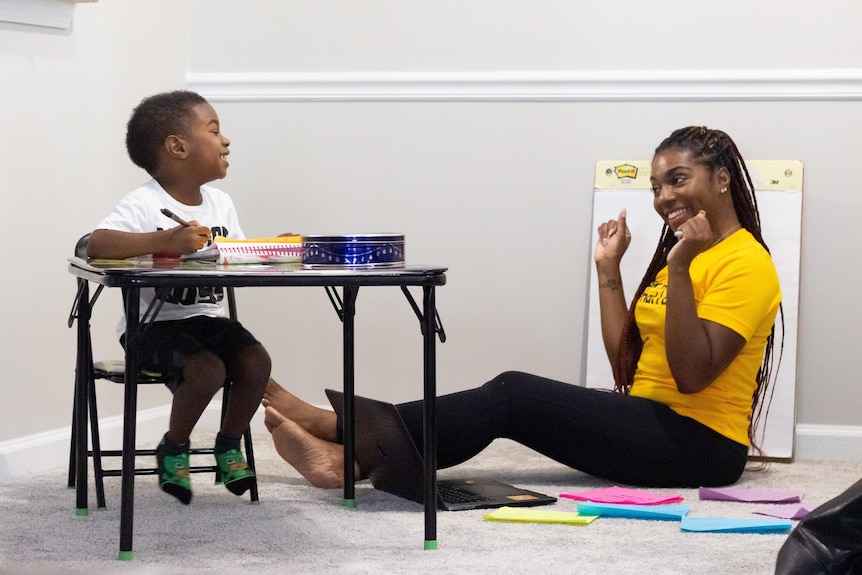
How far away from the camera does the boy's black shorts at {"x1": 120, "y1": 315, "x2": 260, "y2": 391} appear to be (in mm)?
2205

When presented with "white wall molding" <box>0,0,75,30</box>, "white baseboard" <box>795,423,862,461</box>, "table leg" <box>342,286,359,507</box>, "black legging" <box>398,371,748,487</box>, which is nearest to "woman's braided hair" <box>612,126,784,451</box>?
"black legging" <box>398,371,748,487</box>

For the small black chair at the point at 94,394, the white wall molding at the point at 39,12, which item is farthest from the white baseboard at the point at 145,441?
the white wall molding at the point at 39,12

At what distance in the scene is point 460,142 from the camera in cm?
322

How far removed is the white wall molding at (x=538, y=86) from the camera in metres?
3.05

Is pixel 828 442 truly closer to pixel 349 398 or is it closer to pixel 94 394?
pixel 349 398

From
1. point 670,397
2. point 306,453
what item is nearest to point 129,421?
point 306,453

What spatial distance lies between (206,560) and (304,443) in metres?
0.64

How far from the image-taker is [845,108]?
304cm

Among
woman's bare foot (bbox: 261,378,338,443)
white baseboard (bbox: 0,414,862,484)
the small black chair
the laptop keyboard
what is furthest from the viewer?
white baseboard (bbox: 0,414,862,484)

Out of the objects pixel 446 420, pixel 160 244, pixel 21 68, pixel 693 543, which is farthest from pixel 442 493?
pixel 21 68

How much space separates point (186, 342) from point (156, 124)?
1.76 feet

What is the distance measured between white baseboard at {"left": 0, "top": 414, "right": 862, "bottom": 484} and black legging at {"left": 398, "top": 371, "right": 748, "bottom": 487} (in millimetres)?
670

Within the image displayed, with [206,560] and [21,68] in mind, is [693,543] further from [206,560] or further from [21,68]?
[21,68]

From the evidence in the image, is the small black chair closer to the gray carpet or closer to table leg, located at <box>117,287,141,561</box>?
the gray carpet
